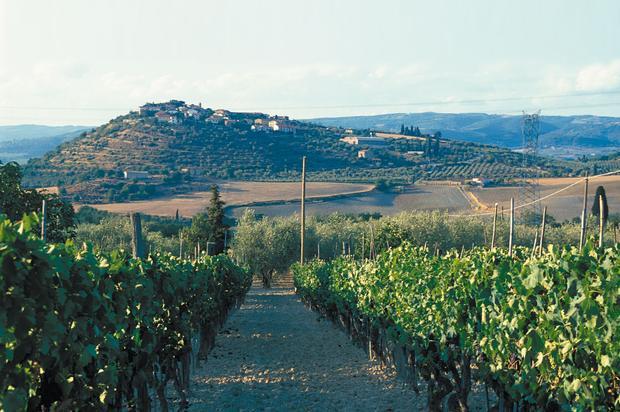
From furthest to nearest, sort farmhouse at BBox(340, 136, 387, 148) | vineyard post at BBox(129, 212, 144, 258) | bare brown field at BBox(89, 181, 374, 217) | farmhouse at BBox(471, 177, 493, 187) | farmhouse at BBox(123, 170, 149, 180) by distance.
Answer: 1. farmhouse at BBox(340, 136, 387, 148)
2. farmhouse at BBox(123, 170, 149, 180)
3. farmhouse at BBox(471, 177, 493, 187)
4. bare brown field at BBox(89, 181, 374, 217)
5. vineyard post at BBox(129, 212, 144, 258)

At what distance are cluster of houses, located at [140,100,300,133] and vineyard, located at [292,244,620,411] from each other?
95.7 metres

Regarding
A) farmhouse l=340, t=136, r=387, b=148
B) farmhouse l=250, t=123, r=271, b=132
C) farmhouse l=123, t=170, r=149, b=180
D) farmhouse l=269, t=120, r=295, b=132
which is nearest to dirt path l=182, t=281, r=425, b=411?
farmhouse l=123, t=170, r=149, b=180

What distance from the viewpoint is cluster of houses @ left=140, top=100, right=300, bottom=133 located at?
108 metres

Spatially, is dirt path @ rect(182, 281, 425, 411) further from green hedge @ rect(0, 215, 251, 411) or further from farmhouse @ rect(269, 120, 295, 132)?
farmhouse @ rect(269, 120, 295, 132)

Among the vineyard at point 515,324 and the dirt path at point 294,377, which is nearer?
the vineyard at point 515,324

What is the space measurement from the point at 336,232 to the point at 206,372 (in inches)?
1447

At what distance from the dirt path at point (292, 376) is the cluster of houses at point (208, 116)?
88.6 metres

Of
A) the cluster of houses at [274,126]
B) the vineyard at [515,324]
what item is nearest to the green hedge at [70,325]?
the vineyard at [515,324]

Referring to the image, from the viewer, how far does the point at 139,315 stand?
24.3ft

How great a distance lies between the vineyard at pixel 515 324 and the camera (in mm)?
5219

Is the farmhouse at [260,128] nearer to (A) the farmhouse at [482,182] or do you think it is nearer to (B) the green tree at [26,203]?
(A) the farmhouse at [482,182]

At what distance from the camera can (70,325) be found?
16.8 feet

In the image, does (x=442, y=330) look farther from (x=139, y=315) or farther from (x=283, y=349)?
(x=283, y=349)

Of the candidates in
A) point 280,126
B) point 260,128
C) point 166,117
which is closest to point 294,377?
point 260,128
